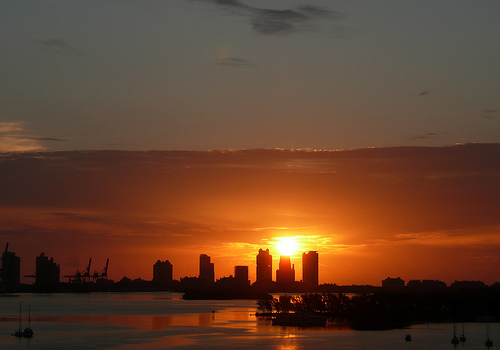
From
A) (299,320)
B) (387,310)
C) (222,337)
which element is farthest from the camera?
(387,310)

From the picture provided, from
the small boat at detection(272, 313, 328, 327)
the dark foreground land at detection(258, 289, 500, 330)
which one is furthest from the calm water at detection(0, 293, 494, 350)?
the dark foreground land at detection(258, 289, 500, 330)

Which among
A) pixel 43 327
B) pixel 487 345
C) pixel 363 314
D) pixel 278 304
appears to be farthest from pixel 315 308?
pixel 487 345

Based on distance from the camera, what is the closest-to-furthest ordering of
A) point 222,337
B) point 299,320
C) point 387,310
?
point 222,337 → point 299,320 → point 387,310

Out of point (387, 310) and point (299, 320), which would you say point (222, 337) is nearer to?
point (299, 320)

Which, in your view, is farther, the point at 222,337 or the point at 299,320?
the point at 299,320

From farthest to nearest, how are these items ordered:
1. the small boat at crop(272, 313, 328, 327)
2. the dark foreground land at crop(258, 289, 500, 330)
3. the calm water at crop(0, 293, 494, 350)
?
the dark foreground land at crop(258, 289, 500, 330)
the small boat at crop(272, 313, 328, 327)
the calm water at crop(0, 293, 494, 350)

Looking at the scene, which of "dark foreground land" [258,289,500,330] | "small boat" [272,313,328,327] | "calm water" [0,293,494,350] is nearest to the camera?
"calm water" [0,293,494,350]

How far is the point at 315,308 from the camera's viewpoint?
195 metres

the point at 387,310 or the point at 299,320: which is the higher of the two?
the point at 387,310

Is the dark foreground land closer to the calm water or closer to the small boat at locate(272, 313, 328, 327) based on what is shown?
the small boat at locate(272, 313, 328, 327)

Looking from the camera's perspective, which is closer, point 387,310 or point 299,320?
point 299,320

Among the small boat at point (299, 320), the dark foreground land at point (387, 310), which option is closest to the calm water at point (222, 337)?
the small boat at point (299, 320)

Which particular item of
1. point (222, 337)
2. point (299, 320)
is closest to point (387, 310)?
point (299, 320)

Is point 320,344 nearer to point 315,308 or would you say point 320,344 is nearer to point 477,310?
point 315,308
